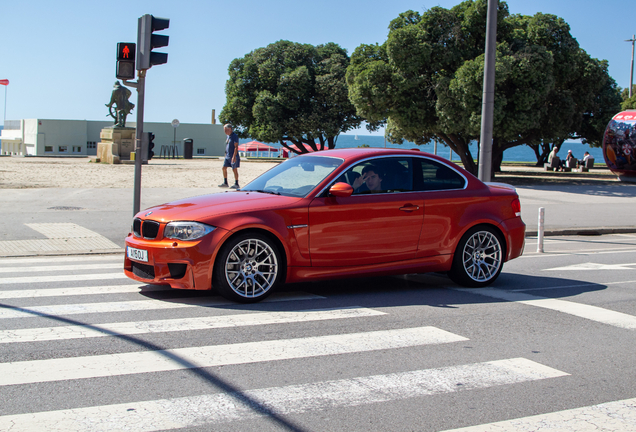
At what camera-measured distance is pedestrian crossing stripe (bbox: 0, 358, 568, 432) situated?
12.5 feet

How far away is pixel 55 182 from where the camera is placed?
23.7 metres

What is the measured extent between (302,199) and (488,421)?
12.1 feet

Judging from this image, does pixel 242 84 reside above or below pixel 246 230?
above

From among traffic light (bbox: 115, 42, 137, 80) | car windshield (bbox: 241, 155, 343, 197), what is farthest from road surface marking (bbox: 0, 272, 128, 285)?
traffic light (bbox: 115, 42, 137, 80)

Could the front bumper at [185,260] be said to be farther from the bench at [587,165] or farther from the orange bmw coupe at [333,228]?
the bench at [587,165]

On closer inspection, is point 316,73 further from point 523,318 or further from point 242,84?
point 523,318

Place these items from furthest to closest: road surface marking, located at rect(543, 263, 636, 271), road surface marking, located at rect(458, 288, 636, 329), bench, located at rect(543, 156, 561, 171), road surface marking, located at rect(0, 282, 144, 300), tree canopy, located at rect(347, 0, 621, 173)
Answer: bench, located at rect(543, 156, 561, 171) → tree canopy, located at rect(347, 0, 621, 173) → road surface marking, located at rect(543, 263, 636, 271) → road surface marking, located at rect(0, 282, 144, 300) → road surface marking, located at rect(458, 288, 636, 329)

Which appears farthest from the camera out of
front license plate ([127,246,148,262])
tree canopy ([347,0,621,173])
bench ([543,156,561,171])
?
bench ([543,156,561,171])

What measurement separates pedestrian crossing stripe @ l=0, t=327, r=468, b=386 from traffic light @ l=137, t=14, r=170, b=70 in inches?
277

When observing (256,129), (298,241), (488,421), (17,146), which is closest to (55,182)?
(298,241)

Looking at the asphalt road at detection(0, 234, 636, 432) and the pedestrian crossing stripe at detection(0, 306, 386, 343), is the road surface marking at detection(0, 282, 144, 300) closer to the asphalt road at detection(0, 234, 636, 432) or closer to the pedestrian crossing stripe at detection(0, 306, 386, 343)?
the asphalt road at detection(0, 234, 636, 432)

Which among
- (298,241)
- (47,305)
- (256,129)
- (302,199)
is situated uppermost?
(256,129)

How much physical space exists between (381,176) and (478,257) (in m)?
1.62

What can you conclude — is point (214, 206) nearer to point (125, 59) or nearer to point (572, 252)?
point (125, 59)
